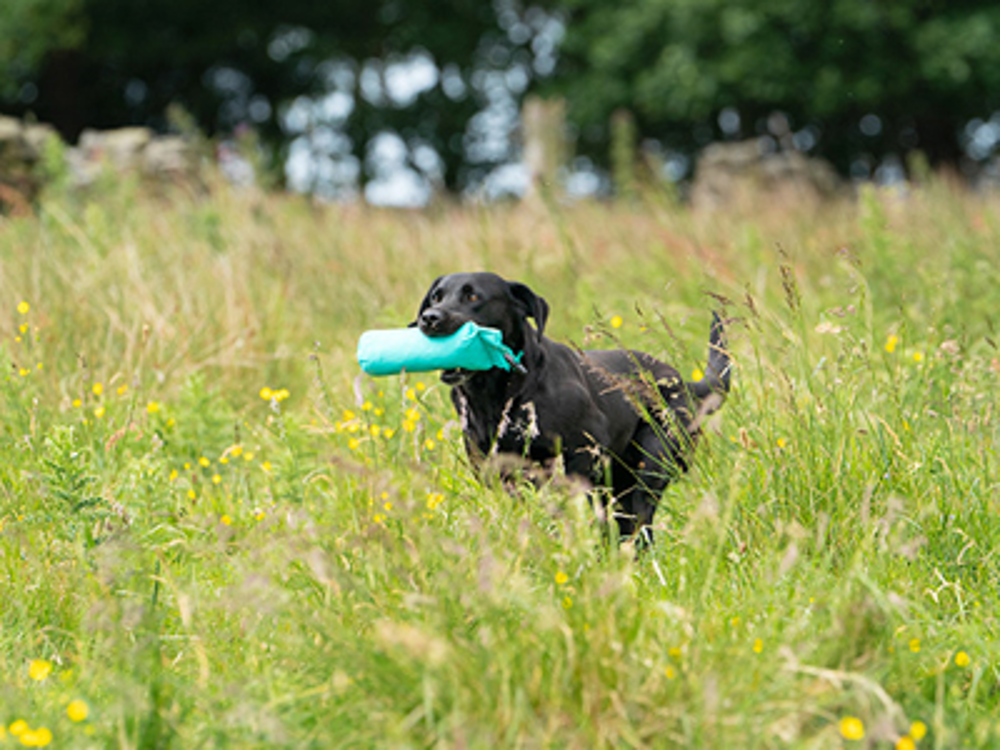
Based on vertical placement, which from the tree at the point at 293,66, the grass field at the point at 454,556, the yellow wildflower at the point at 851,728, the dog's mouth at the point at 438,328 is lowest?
the yellow wildflower at the point at 851,728

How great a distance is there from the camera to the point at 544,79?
25.1 meters

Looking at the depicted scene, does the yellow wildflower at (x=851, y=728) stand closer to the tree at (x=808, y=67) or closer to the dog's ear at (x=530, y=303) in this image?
the dog's ear at (x=530, y=303)

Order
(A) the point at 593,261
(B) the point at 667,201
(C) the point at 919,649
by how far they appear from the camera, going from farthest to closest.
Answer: (B) the point at 667,201, (A) the point at 593,261, (C) the point at 919,649

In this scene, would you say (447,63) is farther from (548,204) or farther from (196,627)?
(196,627)

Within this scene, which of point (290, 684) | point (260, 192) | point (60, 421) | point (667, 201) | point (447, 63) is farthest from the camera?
point (447, 63)

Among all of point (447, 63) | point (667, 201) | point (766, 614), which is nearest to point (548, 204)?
point (667, 201)

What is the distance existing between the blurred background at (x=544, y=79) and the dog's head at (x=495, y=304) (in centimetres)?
958

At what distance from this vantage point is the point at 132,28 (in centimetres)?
2353

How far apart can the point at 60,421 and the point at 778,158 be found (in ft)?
45.2

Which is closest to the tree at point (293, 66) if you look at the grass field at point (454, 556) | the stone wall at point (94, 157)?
the stone wall at point (94, 157)

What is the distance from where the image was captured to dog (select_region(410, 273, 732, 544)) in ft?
11.2

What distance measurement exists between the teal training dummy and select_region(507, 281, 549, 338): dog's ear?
0.95 ft

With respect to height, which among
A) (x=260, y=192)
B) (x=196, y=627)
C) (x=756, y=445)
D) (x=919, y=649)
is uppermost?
(x=260, y=192)

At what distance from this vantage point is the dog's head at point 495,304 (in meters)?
3.54
